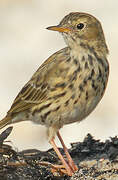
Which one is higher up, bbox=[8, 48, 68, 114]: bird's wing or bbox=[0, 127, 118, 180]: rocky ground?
bbox=[8, 48, 68, 114]: bird's wing

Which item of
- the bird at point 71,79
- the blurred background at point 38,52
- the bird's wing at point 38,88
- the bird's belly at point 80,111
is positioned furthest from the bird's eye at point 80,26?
the blurred background at point 38,52

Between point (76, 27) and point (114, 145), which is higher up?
point (76, 27)

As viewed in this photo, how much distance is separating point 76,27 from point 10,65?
271 inches

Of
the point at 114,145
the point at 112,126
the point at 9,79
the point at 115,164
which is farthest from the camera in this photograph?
the point at 9,79

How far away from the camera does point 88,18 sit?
9.41 metres

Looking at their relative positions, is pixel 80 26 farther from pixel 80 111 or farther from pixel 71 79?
pixel 80 111

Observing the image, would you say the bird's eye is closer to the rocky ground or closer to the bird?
the bird

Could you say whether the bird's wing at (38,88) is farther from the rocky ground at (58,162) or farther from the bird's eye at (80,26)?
the rocky ground at (58,162)

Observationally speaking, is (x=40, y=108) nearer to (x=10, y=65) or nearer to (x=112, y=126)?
(x=112, y=126)

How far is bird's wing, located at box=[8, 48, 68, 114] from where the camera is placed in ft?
30.9

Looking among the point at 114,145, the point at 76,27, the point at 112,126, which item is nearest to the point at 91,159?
the point at 114,145

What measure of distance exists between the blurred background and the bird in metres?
3.89

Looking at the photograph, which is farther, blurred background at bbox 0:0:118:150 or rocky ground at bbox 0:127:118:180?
blurred background at bbox 0:0:118:150

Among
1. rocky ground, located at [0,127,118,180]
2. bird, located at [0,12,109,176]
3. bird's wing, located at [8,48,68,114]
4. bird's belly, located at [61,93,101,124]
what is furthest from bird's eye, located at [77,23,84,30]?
rocky ground, located at [0,127,118,180]
